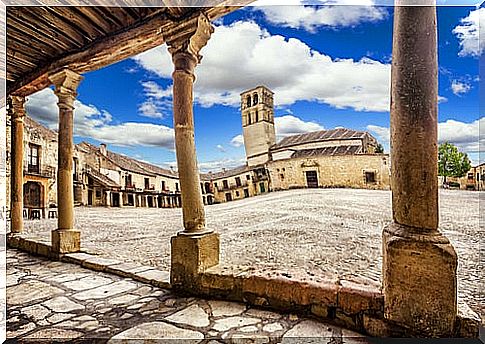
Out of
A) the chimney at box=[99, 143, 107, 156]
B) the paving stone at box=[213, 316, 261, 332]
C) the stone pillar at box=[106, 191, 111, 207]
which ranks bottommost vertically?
the stone pillar at box=[106, 191, 111, 207]

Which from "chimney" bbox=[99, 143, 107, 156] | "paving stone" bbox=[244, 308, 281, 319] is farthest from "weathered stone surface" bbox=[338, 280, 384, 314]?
"chimney" bbox=[99, 143, 107, 156]

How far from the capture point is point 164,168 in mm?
28172

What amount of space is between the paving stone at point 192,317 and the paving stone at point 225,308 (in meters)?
0.08

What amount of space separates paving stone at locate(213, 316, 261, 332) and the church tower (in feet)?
72.4

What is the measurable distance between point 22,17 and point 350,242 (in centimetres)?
466

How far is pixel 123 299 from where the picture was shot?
2.09m

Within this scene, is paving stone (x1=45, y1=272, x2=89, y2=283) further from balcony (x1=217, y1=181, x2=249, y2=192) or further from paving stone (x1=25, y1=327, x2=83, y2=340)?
balcony (x1=217, y1=181, x2=249, y2=192)

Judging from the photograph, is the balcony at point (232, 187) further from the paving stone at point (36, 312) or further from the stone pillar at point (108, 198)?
the paving stone at point (36, 312)

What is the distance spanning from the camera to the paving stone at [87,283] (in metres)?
2.41

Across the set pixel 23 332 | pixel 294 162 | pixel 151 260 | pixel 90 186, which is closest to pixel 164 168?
pixel 90 186

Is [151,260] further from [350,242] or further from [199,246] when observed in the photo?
[350,242]

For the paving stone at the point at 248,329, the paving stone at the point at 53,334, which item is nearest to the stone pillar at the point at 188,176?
the paving stone at the point at 248,329

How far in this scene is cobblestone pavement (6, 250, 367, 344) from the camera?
Result: 59.2 inches

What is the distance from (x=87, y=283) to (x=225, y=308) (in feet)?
4.80
